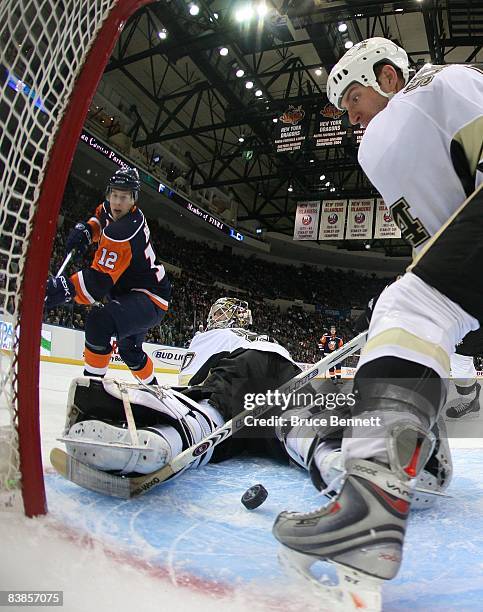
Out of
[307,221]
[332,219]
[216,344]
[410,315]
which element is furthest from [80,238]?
[307,221]

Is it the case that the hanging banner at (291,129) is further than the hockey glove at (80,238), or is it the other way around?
the hanging banner at (291,129)

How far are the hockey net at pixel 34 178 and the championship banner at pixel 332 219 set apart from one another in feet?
36.1

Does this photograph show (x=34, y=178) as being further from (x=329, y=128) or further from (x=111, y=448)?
(x=329, y=128)

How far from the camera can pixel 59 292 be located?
2.54 metres

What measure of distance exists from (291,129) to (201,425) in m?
9.79

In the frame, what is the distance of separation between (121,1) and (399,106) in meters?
0.56

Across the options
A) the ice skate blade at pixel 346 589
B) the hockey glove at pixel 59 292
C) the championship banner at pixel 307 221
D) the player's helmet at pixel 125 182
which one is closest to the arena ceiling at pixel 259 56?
the championship banner at pixel 307 221

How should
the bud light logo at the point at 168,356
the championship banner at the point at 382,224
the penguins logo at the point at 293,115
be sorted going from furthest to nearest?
the championship banner at the point at 382,224, the penguins logo at the point at 293,115, the bud light logo at the point at 168,356

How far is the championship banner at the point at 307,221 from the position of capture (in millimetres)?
12195

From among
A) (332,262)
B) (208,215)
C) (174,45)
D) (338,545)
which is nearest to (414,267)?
(338,545)

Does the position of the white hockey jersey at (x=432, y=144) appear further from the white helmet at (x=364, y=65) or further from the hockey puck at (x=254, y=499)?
the hockey puck at (x=254, y=499)

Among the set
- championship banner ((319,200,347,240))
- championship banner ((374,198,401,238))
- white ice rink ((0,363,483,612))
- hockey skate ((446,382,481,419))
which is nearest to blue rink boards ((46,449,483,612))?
white ice rink ((0,363,483,612))

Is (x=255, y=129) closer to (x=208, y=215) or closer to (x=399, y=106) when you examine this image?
(x=208, y=215)

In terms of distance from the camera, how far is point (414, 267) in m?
0.80
